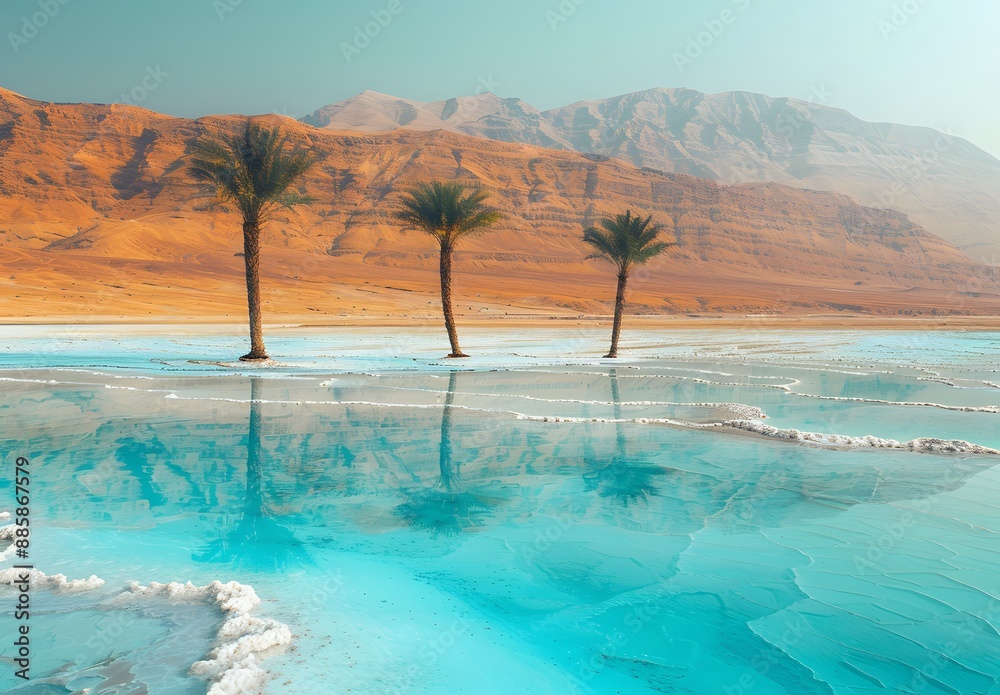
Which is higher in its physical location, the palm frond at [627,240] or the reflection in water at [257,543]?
the palm frond at [627,240]

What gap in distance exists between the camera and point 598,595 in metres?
6.88

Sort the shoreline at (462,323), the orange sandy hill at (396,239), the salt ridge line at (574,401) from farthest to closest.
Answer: the orange sandy hill at (396,239)
the shoreline at (462,323)
the salt ridge line at (574,401)

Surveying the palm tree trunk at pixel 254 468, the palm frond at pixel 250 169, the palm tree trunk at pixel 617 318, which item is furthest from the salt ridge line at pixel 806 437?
the palm tree trunk at pixel 617 318

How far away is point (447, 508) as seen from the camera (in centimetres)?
948

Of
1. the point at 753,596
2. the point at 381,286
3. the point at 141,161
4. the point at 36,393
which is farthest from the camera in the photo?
the point at 141,161

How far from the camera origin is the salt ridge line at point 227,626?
200 inches

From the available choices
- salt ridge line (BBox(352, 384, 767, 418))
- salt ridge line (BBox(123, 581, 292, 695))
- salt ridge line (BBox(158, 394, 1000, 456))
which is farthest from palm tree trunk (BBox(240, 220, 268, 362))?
salt ridge line (BBox(123, 581, 292, 695))

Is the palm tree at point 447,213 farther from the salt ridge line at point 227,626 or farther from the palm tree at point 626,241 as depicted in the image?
the salt ridge line at point 227,626

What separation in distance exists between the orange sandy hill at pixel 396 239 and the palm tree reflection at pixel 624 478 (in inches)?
2208

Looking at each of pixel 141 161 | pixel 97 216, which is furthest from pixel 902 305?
pixel 141 161

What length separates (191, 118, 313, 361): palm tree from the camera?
95.8ft

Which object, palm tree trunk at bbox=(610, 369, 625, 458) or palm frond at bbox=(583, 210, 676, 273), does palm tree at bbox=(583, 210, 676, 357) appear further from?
palm tree trunk at bbox=(610, 369, 625, 458)

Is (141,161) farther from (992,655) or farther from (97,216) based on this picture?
(992,655)

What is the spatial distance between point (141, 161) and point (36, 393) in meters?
175
